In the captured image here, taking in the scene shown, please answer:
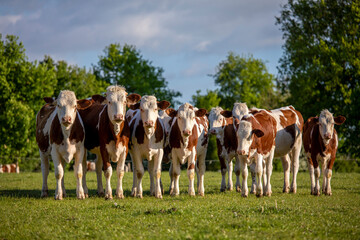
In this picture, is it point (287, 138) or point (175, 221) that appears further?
point (287, 138)

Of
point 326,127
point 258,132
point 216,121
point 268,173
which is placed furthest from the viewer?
point 216,121

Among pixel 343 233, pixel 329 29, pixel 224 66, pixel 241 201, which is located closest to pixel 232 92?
pixel 224 66

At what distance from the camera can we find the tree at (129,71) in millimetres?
51475

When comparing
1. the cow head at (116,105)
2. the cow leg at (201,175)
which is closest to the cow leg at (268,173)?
the cow leg at (201,175)

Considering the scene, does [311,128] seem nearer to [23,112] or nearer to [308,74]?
[308,74]

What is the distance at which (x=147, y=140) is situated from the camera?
44.4 feet

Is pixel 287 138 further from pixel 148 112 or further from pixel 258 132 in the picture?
pixel 148 112

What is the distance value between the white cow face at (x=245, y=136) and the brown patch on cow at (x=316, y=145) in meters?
A: 3.01

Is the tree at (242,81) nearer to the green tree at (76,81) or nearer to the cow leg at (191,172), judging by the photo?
the green tree at (76,81)

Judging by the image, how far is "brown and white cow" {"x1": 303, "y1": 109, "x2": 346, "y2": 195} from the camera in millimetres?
14648

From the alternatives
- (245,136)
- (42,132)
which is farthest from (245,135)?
(42,132)

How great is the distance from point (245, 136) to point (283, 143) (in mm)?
3165

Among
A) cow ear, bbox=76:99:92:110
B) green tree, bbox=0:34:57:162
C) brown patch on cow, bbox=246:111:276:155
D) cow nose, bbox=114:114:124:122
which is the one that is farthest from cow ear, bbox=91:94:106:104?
green tree, bbox=0:34:57:162

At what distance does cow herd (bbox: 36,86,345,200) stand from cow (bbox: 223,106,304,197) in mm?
39
